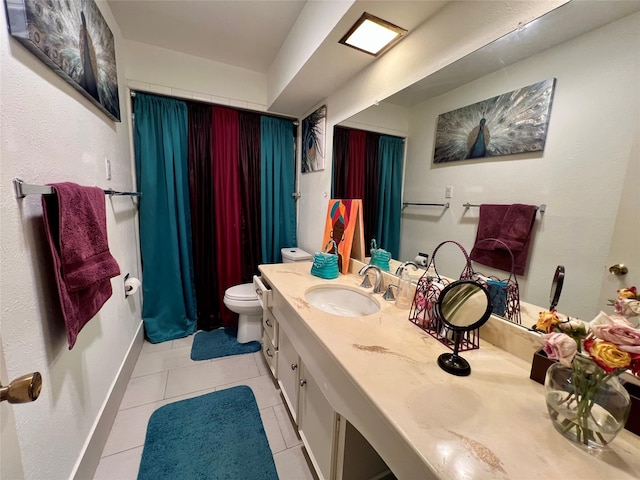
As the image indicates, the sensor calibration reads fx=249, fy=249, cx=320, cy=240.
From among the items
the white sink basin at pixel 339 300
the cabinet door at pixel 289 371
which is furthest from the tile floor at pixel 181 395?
the white sink basin at pixel 339 300

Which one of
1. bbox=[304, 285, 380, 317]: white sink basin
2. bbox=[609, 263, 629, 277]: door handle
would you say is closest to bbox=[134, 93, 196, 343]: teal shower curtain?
bbox=[304, 285, 380, 317]: white sink basin

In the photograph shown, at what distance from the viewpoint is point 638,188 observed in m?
0.63

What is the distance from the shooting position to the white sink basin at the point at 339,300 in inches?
52.3

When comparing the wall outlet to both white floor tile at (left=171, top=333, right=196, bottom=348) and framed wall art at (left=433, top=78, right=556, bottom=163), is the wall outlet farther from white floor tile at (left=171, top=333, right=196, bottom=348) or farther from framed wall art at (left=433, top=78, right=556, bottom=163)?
white floor tile at (left=171, top=333, right=196, bottom=348)

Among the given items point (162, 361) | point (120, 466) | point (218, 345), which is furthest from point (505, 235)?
point (162, 361)

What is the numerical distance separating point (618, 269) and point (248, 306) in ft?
6.64

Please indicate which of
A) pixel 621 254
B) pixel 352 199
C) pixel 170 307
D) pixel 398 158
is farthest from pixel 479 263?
pixel 170 307

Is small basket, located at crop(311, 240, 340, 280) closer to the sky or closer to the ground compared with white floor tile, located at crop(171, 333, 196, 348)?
closer to the sky

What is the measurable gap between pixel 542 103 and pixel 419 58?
63cm

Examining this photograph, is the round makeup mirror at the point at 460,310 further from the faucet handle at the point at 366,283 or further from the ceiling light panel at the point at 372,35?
the ceiling light panel at the point at 372,35

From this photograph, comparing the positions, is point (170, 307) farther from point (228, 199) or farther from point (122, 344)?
point (228, 199)

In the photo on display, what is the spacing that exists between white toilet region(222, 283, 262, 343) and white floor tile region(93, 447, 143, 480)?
99 centimetres

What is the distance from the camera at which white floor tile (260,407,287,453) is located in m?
1.29

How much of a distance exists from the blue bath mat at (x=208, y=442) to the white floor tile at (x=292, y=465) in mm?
34
